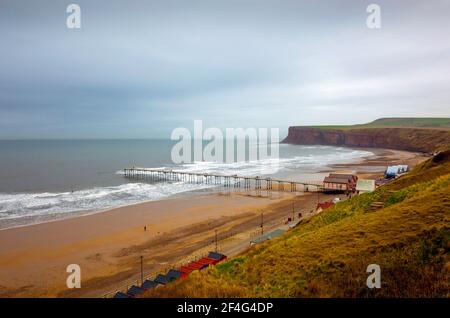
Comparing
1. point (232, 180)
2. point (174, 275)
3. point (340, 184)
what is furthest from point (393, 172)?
point (174, 275)

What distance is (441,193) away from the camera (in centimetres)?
1432

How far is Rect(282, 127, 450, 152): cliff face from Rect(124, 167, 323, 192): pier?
63.7 meters

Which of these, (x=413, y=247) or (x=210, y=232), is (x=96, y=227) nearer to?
(x=210, y=232)

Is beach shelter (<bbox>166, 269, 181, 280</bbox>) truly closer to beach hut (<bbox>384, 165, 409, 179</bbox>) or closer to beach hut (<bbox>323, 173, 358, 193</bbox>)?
beach hut (<bbox>323, 173, 358, 193</bbox>)

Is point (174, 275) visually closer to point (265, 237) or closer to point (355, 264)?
point (265, 237)

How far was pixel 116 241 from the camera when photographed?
1164 inches

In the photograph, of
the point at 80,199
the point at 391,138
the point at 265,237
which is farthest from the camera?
the point at 391,138

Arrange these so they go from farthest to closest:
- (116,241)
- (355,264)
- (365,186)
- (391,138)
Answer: (391,138) → (365,186) → (116,241) → (355,264)

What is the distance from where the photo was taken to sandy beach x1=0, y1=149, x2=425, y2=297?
21984 millimetres

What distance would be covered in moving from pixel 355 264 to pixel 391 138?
6122 inches

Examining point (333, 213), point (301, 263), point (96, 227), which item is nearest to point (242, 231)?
point (333, 213)

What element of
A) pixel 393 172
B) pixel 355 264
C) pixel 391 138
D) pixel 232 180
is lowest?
pixel 232 180

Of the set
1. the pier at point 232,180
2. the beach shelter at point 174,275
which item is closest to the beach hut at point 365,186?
the pier at point 232,180
